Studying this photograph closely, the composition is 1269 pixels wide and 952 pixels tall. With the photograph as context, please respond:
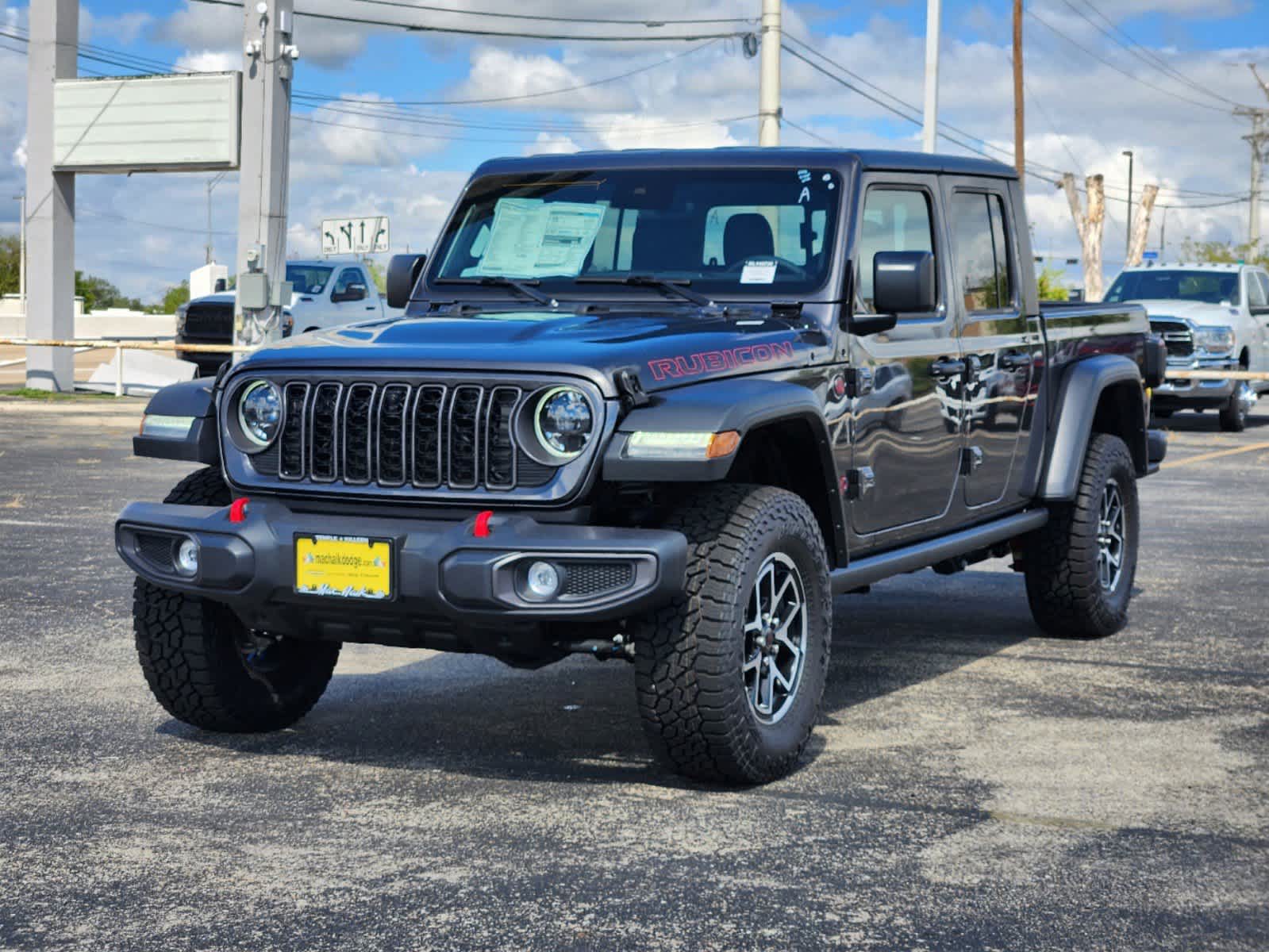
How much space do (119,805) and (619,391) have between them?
1.82 metres

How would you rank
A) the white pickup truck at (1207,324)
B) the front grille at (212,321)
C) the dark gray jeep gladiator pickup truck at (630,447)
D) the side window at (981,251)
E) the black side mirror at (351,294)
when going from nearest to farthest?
1. the dark gray jeep gladiator pickup truck at (630,447)
2. the side window at (981,251)
3. the white pickup truck at (1207,324)
4. the front grille at (212,321)
5. the black side mirror at (351,294)

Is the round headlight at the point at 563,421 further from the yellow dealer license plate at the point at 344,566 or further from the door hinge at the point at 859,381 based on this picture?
the door hinge at the point at 859,381

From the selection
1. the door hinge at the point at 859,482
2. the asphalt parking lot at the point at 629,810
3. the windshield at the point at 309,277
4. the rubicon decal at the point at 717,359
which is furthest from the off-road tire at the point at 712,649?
the windshield at the point at 309,277

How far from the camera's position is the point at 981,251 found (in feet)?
24.0

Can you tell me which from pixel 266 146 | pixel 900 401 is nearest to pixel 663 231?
pixel 900 401

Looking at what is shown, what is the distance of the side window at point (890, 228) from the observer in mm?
6312

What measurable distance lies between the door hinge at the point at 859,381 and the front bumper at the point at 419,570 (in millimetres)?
1315

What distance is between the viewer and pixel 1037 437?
25.1 feet

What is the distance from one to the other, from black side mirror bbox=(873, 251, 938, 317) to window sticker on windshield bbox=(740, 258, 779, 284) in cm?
38

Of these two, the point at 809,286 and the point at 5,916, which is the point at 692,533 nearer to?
the point at 809,286

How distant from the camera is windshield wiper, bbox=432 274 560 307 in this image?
20.5 feet

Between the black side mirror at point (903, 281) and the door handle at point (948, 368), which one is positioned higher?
the black side mirror at point (903, 281)

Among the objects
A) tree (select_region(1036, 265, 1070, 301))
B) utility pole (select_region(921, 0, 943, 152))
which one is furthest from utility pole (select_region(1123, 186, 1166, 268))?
utility pole (select_region(921, 0, 943, 152))

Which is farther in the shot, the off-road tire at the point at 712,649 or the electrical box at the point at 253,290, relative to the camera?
the electrical box at the point at 253,290
